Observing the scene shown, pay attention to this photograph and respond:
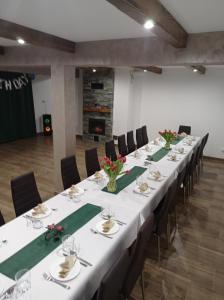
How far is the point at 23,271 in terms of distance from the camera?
1623 millimetres

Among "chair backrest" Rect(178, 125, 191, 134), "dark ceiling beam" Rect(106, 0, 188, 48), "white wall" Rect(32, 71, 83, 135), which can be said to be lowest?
"chair backrest" Rect(178, 125, 191, 134)

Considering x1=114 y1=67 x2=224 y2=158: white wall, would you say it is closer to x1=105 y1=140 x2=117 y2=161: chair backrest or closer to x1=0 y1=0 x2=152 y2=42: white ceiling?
x1=105 y1=140 x2=117 y2=161: chair backrest

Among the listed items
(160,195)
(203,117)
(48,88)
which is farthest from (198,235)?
(48,88)

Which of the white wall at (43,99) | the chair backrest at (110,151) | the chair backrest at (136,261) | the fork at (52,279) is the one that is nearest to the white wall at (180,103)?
the white wall at (43,99)

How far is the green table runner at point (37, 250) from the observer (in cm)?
177

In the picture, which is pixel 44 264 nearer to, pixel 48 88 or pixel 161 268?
pixel 161 268

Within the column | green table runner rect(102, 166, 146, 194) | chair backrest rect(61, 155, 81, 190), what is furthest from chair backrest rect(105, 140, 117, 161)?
chair backrest rect(61, 155, 81, 190)

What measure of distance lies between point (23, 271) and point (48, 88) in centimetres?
952

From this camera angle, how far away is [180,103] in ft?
25.1

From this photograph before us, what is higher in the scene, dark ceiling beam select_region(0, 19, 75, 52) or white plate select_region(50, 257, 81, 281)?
dark ceiling beam select_region(0, 19, 75, 52)

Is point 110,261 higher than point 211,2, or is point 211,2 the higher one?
point 211,2

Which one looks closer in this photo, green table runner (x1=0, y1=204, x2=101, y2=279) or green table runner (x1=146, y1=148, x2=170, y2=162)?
→ green table runner (x1=0, y1=204, x2=101, y2=279)

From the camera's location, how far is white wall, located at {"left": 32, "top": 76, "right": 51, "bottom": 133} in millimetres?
9727

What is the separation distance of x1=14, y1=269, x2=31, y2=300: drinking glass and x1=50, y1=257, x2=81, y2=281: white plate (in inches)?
6.8
